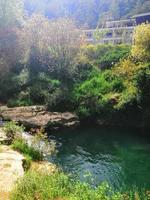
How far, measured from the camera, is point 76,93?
127 feet

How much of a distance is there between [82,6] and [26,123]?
87140 mm

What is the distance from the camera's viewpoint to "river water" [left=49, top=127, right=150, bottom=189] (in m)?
21.1

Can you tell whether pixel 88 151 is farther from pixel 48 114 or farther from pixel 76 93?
pixel 76 93

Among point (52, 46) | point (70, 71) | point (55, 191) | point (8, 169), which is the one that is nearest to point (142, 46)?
point (70, 71)

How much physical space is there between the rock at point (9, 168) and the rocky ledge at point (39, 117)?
10705 millimetres

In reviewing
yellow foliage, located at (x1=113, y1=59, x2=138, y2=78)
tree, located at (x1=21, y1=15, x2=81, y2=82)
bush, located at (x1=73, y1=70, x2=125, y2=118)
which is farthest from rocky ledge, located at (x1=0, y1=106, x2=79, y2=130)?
tree, located at (x1=21, y1=15, x2=81, y2=82)

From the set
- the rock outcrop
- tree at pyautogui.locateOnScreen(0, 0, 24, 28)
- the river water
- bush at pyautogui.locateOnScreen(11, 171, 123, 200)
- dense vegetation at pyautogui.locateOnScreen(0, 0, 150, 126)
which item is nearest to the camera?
bush at pyautogui.locateOnScreen(11, 171, 123, 200)

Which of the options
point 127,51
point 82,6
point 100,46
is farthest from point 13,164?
point 82,6

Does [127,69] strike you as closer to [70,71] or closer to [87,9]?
[70,71]

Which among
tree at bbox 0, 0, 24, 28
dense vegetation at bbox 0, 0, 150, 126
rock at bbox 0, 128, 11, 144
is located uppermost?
tree at bbox 0, 0, 24, 28

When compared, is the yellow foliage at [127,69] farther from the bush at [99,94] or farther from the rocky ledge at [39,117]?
the rocky ledge at [39,117]

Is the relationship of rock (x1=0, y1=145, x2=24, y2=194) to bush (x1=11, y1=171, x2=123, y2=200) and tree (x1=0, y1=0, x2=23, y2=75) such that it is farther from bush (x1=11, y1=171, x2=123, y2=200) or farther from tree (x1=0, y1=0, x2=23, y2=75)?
tree (x1=0, y1=0, x2=23, y2=75)

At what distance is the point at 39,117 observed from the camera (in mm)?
33719

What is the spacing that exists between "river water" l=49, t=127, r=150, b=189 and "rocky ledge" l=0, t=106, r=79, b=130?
127 cm
